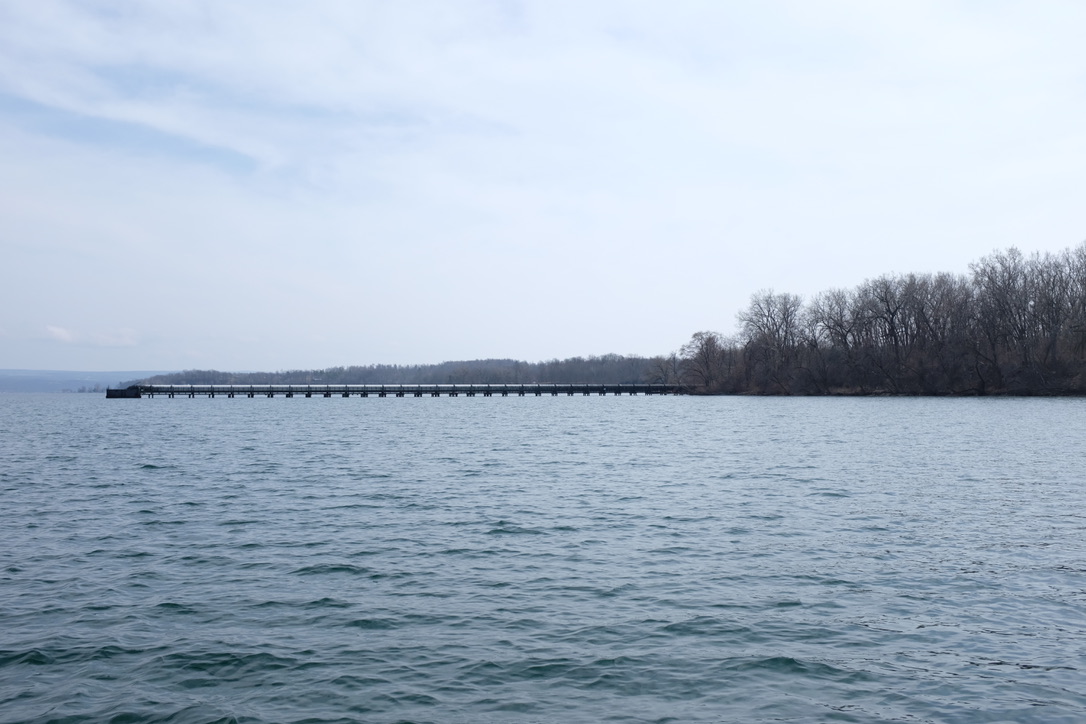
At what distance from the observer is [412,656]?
11445 millimetres

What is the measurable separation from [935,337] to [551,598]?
126 meters

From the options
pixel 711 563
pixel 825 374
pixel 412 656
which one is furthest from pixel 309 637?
pixel 825 374

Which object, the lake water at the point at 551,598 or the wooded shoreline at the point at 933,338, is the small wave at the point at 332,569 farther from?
the wooded shoreline at the point at 933,338

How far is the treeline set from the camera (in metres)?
110

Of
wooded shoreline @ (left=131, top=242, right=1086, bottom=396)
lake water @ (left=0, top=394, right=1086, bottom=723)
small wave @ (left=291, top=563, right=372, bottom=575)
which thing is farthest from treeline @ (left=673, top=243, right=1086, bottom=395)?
small wave @ (left=291, top=563, right=372, bottom=575)

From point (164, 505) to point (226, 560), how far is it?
370 inches

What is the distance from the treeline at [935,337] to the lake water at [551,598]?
90.0 meters

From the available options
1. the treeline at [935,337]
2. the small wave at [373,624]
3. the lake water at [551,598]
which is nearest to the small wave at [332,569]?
the lake water at [551,598]

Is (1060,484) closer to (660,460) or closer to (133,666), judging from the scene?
(660,460)

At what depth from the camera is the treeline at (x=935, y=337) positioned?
109500 millimetres

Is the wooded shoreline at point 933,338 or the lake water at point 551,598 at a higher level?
the wooded shoreline at point 933,338

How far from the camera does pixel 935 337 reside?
124 meters

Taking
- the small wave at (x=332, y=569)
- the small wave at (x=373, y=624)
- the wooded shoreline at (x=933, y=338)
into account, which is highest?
the wooded shoreline at (x=933, y=338)

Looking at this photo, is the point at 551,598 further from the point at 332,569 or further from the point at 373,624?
Answer: the point at 332,569
